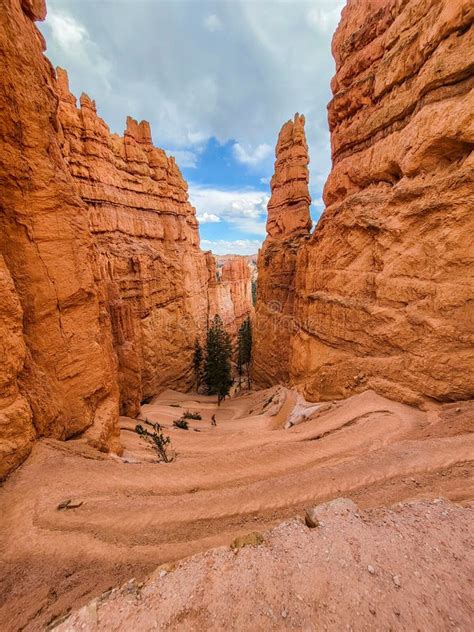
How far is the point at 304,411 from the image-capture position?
13.6m

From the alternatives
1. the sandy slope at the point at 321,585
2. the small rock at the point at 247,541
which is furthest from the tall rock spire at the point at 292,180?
the small rock at the point at 247,541

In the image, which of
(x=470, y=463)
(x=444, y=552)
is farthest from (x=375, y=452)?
(x=444, y=552)

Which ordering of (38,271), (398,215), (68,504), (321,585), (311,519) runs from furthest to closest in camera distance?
1. (398,215)
2. (38,271)
3. (68,504)
4. (311,519)
5. (321,585)

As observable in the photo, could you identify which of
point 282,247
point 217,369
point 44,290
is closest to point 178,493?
point 44,290

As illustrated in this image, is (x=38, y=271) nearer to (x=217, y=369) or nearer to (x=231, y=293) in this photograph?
(x=217, y=369)

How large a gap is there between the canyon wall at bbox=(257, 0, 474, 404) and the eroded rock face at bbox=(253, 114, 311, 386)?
31.2ft

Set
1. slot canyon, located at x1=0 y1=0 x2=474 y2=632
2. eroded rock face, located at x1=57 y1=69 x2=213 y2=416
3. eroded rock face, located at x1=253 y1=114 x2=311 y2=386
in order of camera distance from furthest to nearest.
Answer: eroded rock face, located at x1=253 y1=114 x2=311 y2=386 < eroded rock face, located at x1=57 y1=69 x2=213 y2=416 < slot canyon, located at x1=0 y1=0 x2=474 y2=632

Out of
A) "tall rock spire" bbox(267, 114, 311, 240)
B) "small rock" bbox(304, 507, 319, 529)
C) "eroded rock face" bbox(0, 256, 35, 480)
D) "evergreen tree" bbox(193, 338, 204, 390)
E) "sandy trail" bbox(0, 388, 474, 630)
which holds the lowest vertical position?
"evergreen tree" bbox(193, 338, 204, 390)

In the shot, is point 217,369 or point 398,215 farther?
point 217,369

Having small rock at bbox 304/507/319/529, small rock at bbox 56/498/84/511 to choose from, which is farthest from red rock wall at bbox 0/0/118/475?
small rock at bbox 304/507/319/529

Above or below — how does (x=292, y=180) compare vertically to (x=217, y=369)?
above

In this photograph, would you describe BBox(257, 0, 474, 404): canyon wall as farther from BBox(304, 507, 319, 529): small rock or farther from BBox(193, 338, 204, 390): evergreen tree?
BBox(193, 338, 204, 390): evergreen tree

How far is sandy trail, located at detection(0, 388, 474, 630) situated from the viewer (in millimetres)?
4596

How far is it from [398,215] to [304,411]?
10.0 metres
